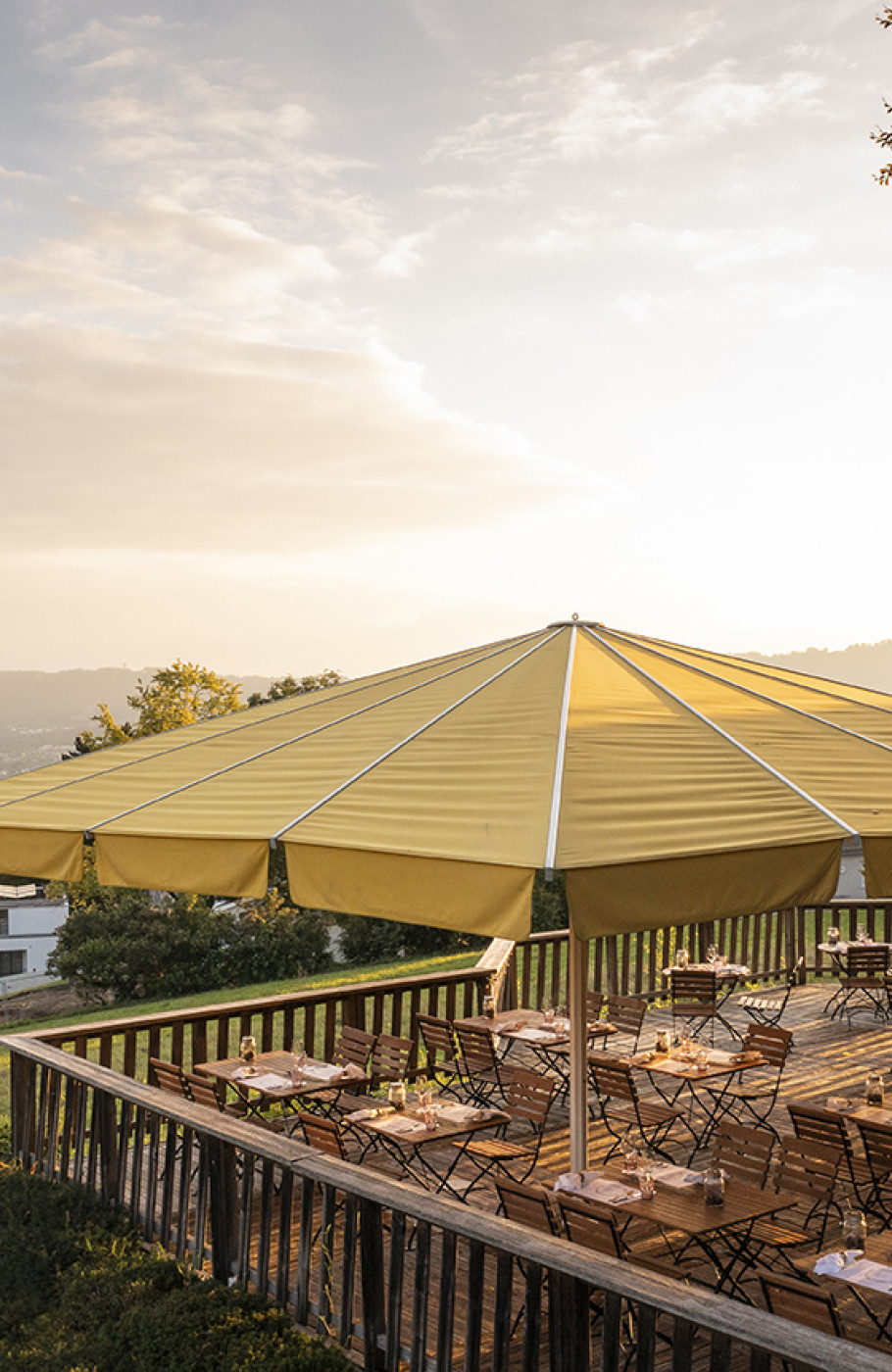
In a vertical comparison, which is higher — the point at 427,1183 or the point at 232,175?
the point at 232,175

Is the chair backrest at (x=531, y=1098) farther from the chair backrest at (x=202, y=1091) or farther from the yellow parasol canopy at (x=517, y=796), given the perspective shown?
the yellow parasol canopy at (x=517, y=796)

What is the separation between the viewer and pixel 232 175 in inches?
731

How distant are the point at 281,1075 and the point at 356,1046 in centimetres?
126

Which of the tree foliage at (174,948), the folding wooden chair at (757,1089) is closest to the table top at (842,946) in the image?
the folding wooden chair at (757,1089)

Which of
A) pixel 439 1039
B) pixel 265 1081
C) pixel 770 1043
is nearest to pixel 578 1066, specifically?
pixel 265 1081

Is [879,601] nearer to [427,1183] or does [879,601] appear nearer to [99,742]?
[427,1183]

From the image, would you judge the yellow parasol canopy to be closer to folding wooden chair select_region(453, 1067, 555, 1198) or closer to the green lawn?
folding wooden chair select_region(453, 1067, 555, 1198)

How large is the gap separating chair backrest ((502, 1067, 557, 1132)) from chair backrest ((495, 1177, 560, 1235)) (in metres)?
2.08

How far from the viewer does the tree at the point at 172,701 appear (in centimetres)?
4825

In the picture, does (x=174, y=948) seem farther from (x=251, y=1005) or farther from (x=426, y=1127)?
(x=426, y=1127)

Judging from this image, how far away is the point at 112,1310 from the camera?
5.84m

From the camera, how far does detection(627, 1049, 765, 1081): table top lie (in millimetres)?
8680

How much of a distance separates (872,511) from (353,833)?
1794cm

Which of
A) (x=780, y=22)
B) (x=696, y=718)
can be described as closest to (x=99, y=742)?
(x=780, y=22)
